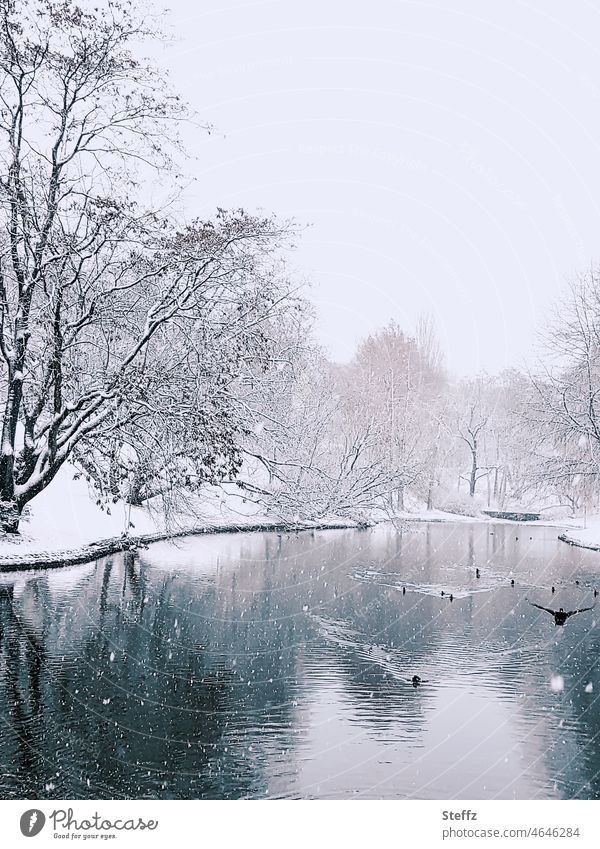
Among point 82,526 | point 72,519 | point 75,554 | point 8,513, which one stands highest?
point 8,513

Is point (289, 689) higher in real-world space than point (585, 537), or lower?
lower

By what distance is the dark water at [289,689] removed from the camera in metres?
7.42

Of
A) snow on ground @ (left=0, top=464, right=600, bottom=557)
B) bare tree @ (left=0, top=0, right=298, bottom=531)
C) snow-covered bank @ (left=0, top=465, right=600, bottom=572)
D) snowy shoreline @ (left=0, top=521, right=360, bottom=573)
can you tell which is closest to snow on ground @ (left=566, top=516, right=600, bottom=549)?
snow-covered bank @ (left=0, top=465, right=600, bottom=572)

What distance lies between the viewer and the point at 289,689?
10266 millimetres

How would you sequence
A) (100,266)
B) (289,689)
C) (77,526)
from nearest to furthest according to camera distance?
(289,689) → (100,266) → (77,526)

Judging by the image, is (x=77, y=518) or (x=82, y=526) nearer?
(x=82, y=526)

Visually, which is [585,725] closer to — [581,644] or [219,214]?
[581,644]

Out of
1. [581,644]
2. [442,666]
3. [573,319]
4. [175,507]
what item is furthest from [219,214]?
[573,319]

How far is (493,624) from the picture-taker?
15.5 m

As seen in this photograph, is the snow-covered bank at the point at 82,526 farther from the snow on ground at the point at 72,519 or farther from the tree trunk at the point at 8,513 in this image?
the tree trunk at the point at 8,513

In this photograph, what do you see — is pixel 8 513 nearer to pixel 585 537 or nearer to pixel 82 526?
pixel 82 526

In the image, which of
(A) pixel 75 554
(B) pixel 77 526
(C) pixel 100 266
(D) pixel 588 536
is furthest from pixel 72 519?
(D) pixel 588 536

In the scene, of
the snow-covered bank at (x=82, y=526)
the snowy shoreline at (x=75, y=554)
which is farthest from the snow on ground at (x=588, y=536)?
the snowy shoreline at (x=75, y=554)
